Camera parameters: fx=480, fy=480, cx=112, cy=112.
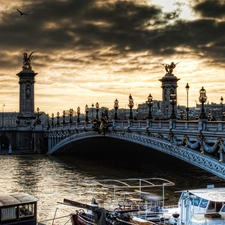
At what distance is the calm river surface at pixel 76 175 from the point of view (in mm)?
37750

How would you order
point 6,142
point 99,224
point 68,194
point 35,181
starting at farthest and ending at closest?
point 6,142
point 35,181
point 68,194
point 99,224

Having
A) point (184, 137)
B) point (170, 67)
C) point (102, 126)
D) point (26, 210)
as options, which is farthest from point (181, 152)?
point (170, 67)

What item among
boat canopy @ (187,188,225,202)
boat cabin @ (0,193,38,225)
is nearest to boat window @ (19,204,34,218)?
boat cabin @ (0,193,38,225)

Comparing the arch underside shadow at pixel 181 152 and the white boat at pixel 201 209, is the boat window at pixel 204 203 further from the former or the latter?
the arch underside shadow at pixel 181 152

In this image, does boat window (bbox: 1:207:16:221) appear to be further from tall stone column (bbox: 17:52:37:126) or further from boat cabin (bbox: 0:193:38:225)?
tall stone column (bbox: 17:52:37:126)

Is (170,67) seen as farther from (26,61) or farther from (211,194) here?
(211,194)

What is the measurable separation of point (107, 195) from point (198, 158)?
763cm

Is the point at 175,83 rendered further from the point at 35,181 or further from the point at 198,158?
the point at 198,158

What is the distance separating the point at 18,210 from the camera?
914 inches

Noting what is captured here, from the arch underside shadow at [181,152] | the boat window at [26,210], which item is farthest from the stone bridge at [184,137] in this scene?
the boat window at [26,210]

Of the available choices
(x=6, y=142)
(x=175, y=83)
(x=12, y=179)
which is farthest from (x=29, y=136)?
(x=12, y=179)

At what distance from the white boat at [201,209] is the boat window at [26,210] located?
6.92 metres

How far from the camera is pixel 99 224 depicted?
2242 centimetres

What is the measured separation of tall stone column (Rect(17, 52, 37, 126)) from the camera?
323 feet
